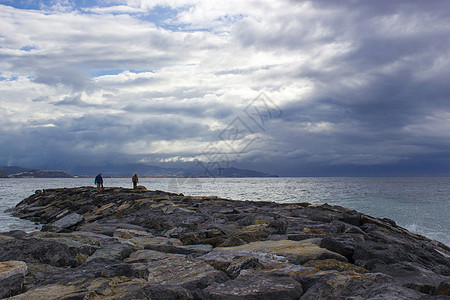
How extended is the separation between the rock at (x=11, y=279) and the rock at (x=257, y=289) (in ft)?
6.01

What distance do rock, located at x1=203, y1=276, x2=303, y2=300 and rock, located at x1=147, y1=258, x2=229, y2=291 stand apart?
206 mm

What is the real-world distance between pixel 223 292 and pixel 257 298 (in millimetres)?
318

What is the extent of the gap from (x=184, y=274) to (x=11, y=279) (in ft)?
5.56

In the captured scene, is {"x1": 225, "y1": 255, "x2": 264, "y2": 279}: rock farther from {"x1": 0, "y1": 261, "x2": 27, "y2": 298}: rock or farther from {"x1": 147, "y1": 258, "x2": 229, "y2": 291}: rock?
{"x1": 0, "y1": 261, "x2": 27, "y2": 298}: rock

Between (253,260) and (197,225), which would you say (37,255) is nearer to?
(253,260)

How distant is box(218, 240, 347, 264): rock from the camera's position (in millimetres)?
4445

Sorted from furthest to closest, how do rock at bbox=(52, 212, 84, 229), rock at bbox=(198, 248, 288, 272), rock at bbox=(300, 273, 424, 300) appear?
1. rock at bbox=(52, 212, 84, 229)
2. rock at bbox=(198, 248, 288, 272)
3. rock at bbox=(300, 273, 424, 300)

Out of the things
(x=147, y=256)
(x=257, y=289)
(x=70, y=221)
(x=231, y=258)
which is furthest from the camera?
(x=70, y=221)

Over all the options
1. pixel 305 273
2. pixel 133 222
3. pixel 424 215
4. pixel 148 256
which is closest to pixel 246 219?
pixel 133 222

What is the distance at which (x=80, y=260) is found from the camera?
4660mm

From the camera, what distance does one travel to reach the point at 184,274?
382cm

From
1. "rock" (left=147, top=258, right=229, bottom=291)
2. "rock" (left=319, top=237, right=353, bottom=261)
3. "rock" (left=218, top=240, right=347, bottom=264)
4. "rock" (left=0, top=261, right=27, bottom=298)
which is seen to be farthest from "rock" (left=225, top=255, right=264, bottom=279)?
"rock" (left=0, top=261, right=27, bottom=298)

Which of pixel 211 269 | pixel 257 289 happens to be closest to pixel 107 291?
pixel 211 269

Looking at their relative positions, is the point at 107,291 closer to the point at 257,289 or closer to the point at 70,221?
the point at 257,289
